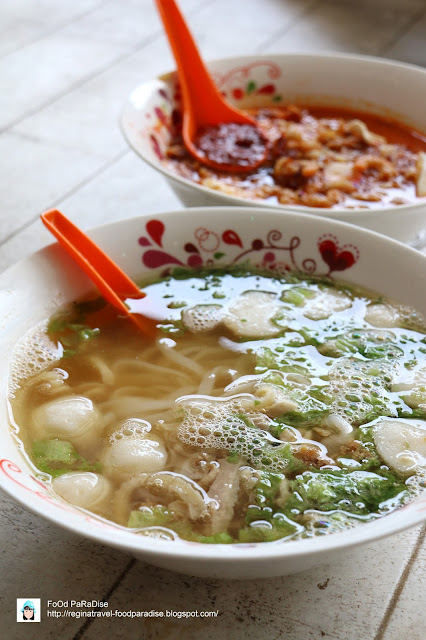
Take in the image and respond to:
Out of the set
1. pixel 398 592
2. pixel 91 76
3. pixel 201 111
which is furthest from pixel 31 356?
pixel 91 76

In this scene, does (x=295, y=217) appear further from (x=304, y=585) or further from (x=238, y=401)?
(x=304, y=585)

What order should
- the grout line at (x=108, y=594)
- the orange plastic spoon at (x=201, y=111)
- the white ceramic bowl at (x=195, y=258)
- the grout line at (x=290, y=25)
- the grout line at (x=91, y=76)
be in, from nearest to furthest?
the grout line at (x=108, y=594) → the white ceramic bowl at (x=195, y=258) → the orange plastic spoon at (x=201, y=111) → the grout line at (x=91, y=76) → the grout line at (x=290, y=25)

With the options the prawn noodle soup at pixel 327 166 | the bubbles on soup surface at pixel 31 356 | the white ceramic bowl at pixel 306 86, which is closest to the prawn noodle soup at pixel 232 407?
the bubbles on soup surface at pixel 31 356

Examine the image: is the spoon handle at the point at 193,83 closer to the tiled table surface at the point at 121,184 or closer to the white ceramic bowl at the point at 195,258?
the tiled table surface at the point at 121,184

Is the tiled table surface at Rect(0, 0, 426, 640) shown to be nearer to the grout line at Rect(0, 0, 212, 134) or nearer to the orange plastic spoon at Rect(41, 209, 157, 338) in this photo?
the grout line at Rect(0, 0, 212, 134)

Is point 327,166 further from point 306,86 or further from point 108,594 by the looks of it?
point 108,594

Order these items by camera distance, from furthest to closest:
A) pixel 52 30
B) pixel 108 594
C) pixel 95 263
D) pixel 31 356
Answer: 1. pixel 52 30
2. pixel 95 263
3. pixel 31 356
4. pixel 108 594

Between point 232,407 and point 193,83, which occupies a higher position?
point 193,83
